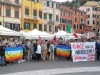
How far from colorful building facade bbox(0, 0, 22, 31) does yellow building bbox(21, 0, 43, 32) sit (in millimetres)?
1850

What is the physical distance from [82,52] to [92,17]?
2590 inches

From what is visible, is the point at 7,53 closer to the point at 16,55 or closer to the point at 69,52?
the point at 16,55

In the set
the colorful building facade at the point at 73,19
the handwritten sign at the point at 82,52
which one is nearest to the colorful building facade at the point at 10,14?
the colorful building facade at the point at 73,19

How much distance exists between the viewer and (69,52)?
761 inches

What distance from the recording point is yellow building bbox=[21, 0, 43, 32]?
50.2 meters

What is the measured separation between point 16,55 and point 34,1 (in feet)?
125

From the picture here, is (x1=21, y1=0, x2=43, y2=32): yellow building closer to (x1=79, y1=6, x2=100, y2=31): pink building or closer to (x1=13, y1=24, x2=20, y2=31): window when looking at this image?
(x1=13, y1=24, x2=20, y2=31): window

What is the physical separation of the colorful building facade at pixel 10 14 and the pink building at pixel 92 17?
40.6m

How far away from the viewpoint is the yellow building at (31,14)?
1976 inches

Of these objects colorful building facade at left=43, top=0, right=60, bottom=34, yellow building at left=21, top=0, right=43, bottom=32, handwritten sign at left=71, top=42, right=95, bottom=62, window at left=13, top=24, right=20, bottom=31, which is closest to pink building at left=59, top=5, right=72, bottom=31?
colorful building facade at left=43, top=0, right=60, bottom=34

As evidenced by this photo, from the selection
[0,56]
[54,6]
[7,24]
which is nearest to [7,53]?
[0,56]

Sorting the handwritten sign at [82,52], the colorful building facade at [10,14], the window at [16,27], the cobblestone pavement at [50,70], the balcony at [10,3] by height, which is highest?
the balcony at [10,3]

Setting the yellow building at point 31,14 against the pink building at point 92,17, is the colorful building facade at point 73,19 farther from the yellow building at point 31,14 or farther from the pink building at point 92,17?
the yellow building at point 31,14

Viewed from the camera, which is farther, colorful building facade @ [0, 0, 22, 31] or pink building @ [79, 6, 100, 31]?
pink building @ [79, 6, 100, 31]
